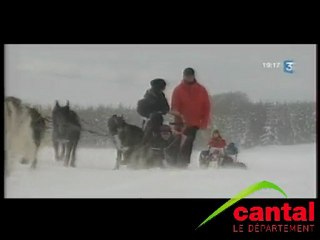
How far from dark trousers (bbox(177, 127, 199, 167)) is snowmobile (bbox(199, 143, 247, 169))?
9cm

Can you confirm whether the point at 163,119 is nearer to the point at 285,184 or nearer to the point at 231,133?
the point at 231,133

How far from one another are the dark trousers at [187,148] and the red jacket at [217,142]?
0.41 ft

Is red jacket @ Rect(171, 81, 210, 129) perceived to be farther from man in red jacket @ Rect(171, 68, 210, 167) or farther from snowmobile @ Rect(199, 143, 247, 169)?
snowmobile @ Rect(199, 143, 247, 169)

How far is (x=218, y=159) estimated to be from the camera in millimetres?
5980

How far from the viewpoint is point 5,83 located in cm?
597

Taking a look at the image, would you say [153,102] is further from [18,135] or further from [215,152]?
[18,135]

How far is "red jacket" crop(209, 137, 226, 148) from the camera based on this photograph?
5.98 meters

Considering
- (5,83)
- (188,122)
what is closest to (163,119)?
(188,122)

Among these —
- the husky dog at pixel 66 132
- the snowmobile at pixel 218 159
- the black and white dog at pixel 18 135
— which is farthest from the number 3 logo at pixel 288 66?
the black and white dog at pixel 18 135

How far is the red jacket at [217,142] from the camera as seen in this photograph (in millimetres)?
5980

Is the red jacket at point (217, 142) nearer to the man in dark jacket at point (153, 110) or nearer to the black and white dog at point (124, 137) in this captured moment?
A: the man in dark jacket at point (153, 110)

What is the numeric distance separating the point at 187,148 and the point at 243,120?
0.43m

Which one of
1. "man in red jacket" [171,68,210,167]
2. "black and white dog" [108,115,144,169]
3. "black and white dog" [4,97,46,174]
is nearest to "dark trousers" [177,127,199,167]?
"man in red jacket" [171,68,210,167]

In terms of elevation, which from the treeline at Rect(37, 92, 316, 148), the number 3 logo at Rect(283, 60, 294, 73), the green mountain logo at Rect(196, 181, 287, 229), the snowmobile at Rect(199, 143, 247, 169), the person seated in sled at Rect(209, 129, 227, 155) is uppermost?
the number 3 logo at Rect(283, 60, 294, 73)
